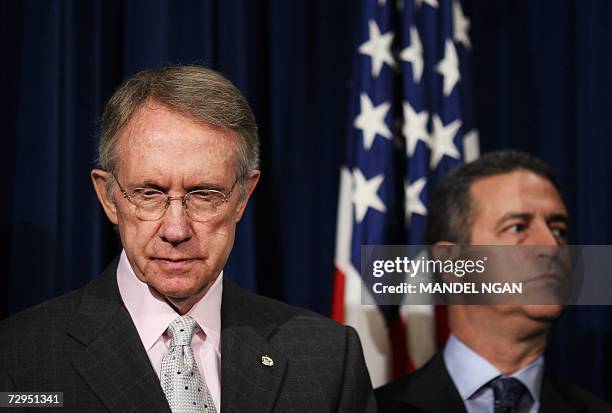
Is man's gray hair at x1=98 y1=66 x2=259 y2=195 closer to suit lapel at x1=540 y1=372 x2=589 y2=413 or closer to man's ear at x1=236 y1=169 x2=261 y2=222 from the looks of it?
man's ear at x1=236 y1=169 x2=261 y2=222

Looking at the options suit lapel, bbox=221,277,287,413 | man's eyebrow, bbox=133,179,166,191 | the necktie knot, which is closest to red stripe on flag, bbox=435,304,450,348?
suit lapel, bbox=221,277,287,413

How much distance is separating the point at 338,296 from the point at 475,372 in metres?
0.56

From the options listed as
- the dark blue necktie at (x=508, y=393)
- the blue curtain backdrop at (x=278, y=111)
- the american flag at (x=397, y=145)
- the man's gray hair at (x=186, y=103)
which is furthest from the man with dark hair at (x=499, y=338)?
the man's gray hair at (x=186, y=103)

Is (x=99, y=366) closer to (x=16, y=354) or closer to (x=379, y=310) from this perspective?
(x=16, y=354)

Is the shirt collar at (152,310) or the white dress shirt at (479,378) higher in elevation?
the shirt collar at (152,310)

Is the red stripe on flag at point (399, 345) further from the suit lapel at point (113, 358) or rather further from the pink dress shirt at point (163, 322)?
the suit lapel at point (113, 358)

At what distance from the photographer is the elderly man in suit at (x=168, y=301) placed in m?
1.79

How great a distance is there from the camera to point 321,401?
1916 millimetres

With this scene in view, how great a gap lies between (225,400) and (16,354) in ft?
1.34

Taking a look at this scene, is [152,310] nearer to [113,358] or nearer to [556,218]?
[113,358]

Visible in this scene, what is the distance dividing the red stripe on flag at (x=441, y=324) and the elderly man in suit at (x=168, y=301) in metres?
1.18

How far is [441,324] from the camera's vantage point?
314cm

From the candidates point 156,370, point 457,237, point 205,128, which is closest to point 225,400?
point 156,370

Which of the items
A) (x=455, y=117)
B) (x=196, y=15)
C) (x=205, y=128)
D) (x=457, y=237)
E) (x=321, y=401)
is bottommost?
(x=321, y=401)
